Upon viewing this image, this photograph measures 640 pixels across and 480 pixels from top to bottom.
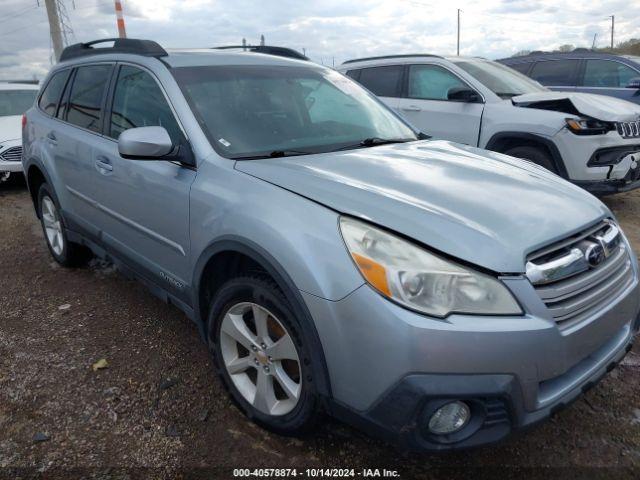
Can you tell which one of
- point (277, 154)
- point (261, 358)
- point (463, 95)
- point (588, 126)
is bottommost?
point (261, 358)

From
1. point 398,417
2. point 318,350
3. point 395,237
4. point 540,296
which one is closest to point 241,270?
point 318,350

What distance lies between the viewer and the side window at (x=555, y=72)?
27.8ft

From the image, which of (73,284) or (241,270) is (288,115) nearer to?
(241,270)

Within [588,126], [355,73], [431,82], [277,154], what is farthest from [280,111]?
[355,73]

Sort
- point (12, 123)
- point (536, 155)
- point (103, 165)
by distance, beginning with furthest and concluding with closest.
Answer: point (12, 123) < point (536, 155) < point (103, 165)

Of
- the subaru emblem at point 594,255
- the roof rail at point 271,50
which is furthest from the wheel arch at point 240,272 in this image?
the roof rail at point 271,50

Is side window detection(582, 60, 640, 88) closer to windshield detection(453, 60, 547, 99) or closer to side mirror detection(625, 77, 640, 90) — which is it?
side mirror detection(625, 77, 640, 90)

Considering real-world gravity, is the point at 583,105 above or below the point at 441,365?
above

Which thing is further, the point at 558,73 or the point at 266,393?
the point at 558,73

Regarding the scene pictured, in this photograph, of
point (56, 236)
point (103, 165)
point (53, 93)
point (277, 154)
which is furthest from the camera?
point (56, 236)

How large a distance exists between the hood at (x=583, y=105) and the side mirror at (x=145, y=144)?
441 cm

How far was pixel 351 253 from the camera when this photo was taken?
1.82 meters

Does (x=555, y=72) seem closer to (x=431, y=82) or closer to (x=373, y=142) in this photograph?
(x=431, y=82)

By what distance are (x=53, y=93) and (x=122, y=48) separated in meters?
1.32
